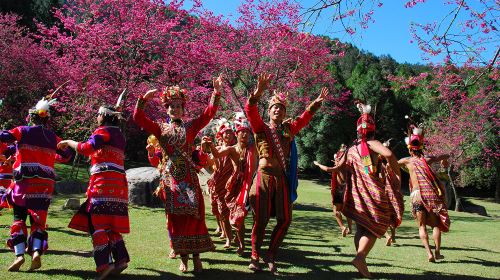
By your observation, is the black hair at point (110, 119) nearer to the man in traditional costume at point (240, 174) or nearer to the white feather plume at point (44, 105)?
the white feather plume at point (44, 105)

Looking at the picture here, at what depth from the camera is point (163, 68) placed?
1406 cm

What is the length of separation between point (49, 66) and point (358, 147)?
50.5 ft

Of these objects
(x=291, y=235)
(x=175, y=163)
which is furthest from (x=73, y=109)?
(x=175, y=163)

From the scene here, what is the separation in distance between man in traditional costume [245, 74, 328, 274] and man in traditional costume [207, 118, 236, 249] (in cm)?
144

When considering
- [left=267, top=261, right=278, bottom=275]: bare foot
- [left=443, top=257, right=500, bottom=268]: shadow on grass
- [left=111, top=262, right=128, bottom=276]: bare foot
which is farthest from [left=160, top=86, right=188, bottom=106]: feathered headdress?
[left=443, top=257, right=500, bottom=268]: shadow on grass

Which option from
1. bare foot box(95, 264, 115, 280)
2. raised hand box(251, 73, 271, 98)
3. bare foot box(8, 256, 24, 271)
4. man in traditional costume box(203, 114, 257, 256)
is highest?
raised hand box(251, 73, 271, 98)

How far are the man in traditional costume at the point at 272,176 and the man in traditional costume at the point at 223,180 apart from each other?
144 centimetres

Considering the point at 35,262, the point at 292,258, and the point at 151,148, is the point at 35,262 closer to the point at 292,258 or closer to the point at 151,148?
the point at 151,148

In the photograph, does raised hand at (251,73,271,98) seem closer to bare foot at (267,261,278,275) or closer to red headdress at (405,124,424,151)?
bare foot at (267,261,278,275)

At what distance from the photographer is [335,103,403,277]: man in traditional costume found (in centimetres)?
508

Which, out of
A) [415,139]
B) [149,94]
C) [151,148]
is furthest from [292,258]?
[149,94]

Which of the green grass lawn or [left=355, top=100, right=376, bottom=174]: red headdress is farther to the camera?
[left=355, top=100, right=376, bottom=174]: red headdress

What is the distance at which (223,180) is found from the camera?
716cm

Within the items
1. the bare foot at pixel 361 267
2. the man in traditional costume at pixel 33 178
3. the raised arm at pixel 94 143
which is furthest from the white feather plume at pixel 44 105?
the bare foot at pixel 361 267
